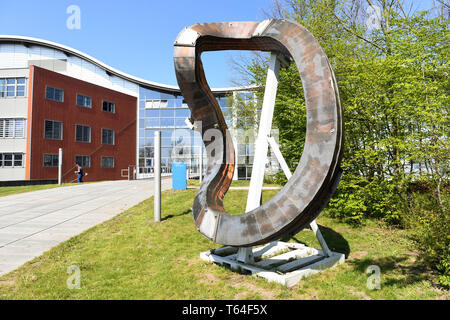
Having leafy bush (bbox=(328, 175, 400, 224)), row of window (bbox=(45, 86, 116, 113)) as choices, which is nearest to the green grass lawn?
leafy bush (bbox=(328, 175, 400, 224))

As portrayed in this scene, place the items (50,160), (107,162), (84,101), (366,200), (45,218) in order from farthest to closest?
1. (107,162)
2. (84,101)
3. (50,160)
4. (45,218)
5. (366,200)

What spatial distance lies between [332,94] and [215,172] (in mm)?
2715

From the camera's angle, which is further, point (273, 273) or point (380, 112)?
point (380, 112)

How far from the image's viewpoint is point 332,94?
4.39 m

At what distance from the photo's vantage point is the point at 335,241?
7.93 m

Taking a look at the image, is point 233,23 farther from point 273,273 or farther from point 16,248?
point 16,248

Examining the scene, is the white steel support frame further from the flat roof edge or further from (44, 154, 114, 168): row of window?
(44, 154, 114, 168): row of window

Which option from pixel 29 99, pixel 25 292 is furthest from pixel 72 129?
pixel 25 292

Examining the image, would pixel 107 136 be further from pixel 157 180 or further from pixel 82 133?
pixel 157 180

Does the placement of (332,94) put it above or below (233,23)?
below

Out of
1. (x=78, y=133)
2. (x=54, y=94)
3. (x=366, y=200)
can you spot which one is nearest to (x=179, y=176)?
(x=366, y=200)

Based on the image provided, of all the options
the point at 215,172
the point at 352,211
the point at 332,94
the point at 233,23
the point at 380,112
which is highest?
the point at 233,23

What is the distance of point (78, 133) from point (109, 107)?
529cm

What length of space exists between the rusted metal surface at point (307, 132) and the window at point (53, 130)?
26471 millimetres
